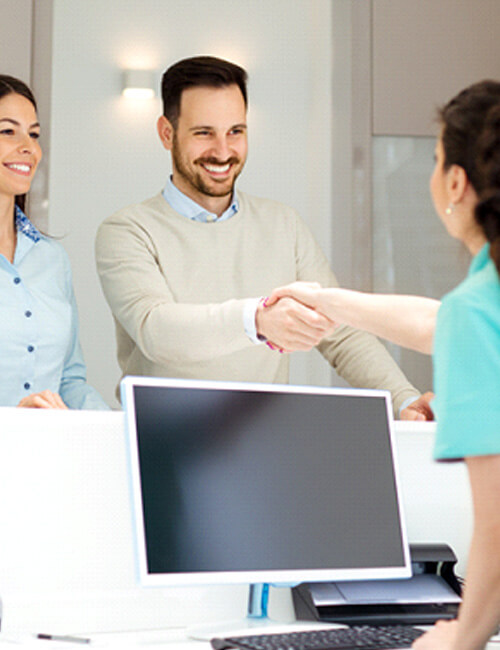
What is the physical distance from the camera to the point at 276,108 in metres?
4.07

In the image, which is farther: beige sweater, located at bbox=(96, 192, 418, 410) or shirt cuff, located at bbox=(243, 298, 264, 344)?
beige sweater, located at bbox=(96, 192, 418, 410)

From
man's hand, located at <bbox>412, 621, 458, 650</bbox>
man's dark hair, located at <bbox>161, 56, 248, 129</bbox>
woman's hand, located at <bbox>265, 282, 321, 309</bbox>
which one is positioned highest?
man's dark hair, located at <bbox>161, 56, 248, 129</bbox>

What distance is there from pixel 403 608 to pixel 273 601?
0.78ft

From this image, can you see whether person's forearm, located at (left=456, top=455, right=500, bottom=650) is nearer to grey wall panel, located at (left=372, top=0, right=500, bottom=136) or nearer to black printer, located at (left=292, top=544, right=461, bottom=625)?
black printer, located at (left=292, top=544, right=461, bottom=625)

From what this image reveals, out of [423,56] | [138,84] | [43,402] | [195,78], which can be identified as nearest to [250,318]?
[43,402]

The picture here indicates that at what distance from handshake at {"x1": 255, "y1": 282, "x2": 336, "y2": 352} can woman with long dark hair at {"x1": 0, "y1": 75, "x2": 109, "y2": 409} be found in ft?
1.46

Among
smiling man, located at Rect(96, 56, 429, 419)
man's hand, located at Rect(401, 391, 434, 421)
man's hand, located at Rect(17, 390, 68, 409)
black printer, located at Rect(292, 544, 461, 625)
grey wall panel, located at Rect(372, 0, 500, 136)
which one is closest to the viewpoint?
black printer, located at Rect(292, 544, 461, 625)

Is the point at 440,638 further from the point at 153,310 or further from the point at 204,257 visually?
the point at 204,257

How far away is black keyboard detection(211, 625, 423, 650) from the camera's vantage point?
1.32 metres

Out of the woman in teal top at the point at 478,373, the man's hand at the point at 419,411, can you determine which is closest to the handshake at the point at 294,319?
the man's hand at the point at 419,411

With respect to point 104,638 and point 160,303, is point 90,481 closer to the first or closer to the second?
point 104,638

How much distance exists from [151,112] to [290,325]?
2189 mm

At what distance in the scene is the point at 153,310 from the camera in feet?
7.57

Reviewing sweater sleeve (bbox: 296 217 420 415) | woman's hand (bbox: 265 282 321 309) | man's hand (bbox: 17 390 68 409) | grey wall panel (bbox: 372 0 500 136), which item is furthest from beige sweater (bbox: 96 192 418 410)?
grey wall panel (bbox: 372 0 500 136)
